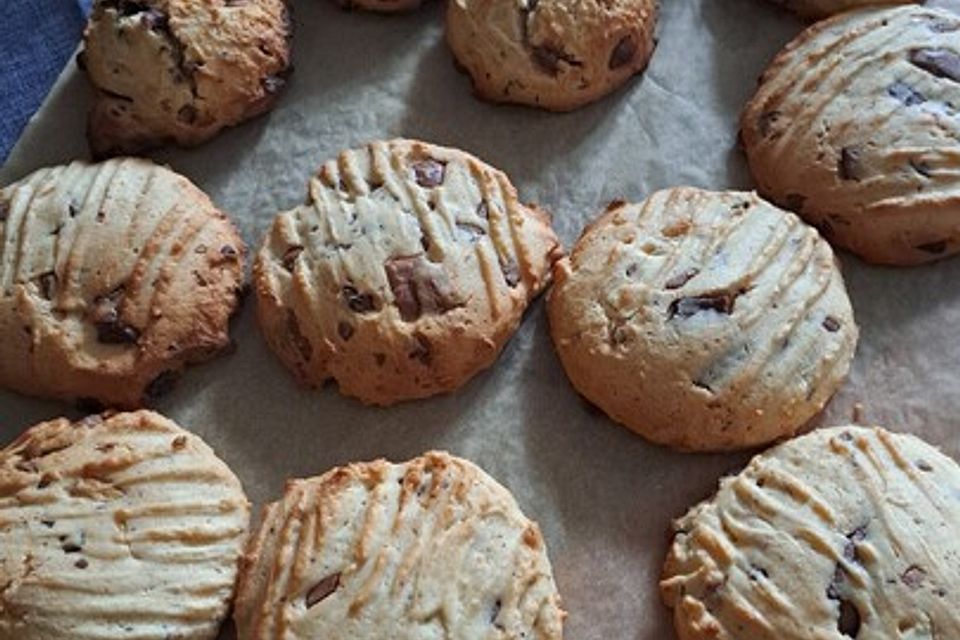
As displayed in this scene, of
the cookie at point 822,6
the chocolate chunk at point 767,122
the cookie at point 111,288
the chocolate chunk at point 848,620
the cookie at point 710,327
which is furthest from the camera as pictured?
the cookie at point 822,6

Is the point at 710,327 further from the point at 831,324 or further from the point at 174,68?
the point at 174,68

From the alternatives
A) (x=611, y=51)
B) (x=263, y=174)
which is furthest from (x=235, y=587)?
(x=611, y=51)

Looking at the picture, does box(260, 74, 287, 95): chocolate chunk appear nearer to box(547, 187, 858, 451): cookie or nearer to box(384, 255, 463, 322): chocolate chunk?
box(384, 255, 463, 322): chocolate chunk

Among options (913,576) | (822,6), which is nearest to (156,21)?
(822,6)

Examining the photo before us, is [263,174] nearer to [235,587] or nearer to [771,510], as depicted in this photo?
[235,587]

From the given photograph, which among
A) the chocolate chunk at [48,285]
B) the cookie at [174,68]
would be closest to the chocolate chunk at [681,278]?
the cookie at [174,68]

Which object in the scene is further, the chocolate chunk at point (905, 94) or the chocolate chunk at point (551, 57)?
the chocolate chunk at point (551, 57)

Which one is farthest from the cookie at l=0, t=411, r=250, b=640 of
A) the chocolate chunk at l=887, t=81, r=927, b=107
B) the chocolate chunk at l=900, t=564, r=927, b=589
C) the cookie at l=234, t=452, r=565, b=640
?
the chocolate chunk at l=887, t=81, r=927, b=107

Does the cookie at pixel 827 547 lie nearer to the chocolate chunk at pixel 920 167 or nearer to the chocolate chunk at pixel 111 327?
the chocolate chunk at pixel 920 167
